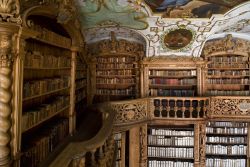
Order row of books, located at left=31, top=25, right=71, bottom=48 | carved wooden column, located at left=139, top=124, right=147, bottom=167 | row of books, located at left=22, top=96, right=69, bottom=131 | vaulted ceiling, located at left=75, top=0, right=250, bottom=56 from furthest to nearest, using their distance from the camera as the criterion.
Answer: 1. carved wooden column, located at left=139, top=124, right=147, bottom=167
2. vaulted ceiling, located at left=75, top=0, right=250, bottom=56
3. row of books, located at left=31, top=25, right=71, bottom=48
4. row of books, located at left=22, top=96, right=69, bottom=131

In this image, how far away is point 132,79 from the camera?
291 inches

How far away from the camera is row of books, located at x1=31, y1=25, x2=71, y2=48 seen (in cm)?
346

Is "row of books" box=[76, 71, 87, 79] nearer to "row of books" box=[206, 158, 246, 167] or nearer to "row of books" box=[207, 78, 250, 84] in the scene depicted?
"row of books" box=[207, 78, 250, 84]

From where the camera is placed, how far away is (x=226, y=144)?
7.23 m

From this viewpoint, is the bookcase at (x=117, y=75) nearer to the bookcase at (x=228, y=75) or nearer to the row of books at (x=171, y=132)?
the row of books at (x=171, y=132)

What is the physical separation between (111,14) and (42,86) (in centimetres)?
243

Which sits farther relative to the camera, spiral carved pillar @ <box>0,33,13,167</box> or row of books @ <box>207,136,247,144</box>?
row of books @ <box>207,136,247,144</box>

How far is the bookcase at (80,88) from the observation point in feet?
20.8

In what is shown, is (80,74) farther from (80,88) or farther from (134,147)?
(134,147)

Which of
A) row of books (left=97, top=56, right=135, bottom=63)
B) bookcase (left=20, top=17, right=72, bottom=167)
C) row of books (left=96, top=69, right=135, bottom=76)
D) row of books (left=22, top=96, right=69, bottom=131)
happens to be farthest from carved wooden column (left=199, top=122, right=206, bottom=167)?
row of books (left=22, top=96, right=69, bottom=131)

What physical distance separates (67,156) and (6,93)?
2.97ft

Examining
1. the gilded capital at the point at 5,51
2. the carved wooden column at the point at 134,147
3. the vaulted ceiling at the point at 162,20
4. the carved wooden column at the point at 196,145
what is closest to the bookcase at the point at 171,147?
the carved wooden column at the point at 196,145

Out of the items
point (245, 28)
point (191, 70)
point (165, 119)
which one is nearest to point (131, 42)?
point (191, 70)

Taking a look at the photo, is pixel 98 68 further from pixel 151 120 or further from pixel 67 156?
pixel 67 156
